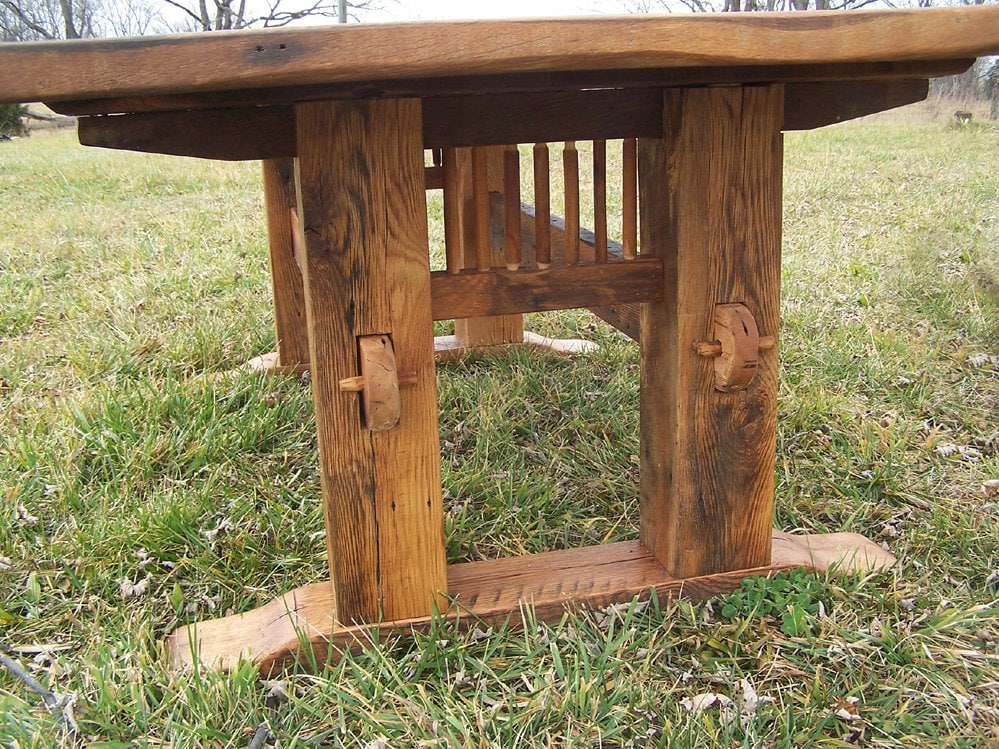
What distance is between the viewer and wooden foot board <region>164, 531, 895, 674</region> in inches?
65.7

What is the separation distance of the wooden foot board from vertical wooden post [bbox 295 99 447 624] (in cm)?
7

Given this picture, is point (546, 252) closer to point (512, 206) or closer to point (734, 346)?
point (512, 206)

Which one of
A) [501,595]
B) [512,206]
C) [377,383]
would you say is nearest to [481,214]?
[512,206]

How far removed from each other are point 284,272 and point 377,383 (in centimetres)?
179

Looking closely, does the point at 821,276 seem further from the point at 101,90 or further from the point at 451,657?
the point at 101,90

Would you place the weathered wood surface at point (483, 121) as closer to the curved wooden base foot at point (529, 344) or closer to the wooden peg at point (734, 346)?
the wooden peg at point (734, 346)

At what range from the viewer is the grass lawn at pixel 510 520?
4.96ft

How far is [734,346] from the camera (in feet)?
5.36

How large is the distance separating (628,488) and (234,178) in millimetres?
6104

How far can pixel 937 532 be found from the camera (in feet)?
6.81

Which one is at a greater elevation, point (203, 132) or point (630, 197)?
point (203, 132)

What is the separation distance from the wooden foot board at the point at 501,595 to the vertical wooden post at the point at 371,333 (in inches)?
2.6

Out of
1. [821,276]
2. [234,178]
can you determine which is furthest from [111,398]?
[234,178]

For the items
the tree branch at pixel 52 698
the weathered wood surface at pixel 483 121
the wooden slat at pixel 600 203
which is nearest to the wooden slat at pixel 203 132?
the weathered wood surface at pixel 483 121
